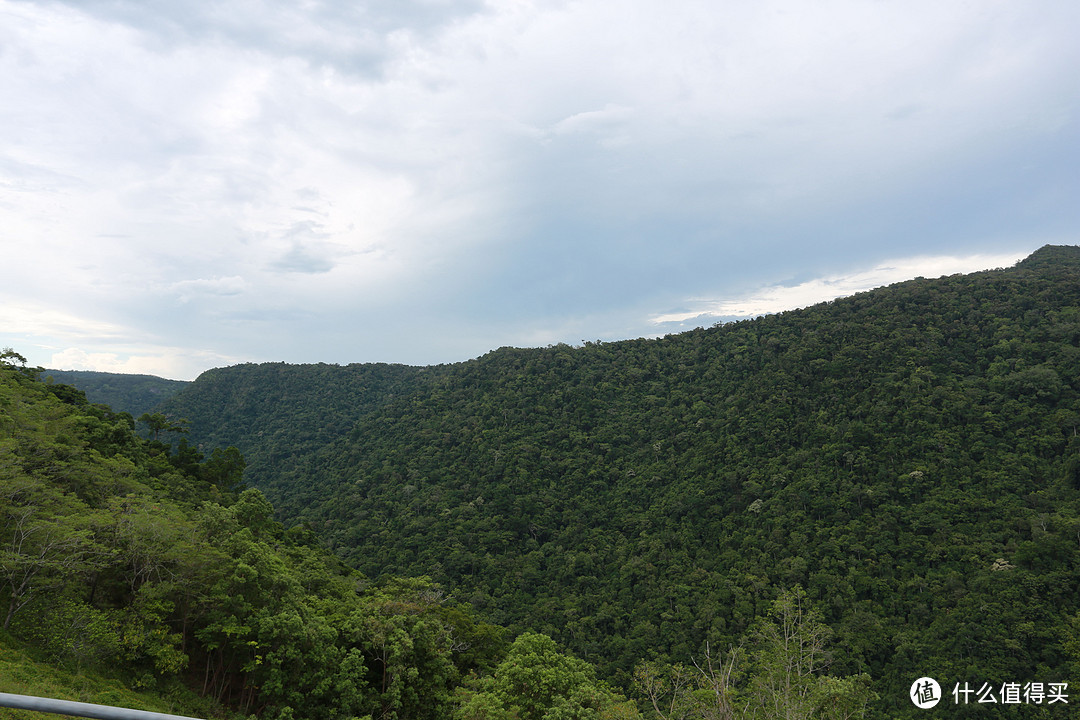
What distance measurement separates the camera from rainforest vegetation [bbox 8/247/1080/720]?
17141 mm

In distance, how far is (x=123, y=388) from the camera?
400 feet

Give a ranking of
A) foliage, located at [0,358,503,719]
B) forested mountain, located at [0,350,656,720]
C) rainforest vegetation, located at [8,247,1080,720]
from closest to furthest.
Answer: forested mountain, located at [0,350,656,720]
foliage, located at [0,358,503,719]
rainforest vegetation, located at [8,247,1080,720]

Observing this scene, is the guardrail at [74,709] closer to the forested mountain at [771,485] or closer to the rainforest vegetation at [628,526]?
the rainforest vegetation at [628,526]

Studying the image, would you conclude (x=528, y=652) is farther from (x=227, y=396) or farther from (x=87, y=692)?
(x=227, y=396)

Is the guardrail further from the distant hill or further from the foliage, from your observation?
the distant hill

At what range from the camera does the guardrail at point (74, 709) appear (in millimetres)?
2334

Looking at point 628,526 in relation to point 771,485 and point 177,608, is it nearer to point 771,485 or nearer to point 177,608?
point 771,485

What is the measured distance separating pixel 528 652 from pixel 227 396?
116 meters

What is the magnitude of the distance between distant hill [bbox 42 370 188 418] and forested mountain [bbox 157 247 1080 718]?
4394 cm

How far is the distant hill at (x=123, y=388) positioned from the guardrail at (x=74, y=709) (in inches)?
5343

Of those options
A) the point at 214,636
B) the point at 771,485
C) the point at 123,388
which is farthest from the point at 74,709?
the point at 123,388

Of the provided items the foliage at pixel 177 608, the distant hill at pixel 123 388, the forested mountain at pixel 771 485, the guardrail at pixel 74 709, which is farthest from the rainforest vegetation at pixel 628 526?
the distant hill at pixel 123 388

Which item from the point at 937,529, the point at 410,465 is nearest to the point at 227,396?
the point at 410,465

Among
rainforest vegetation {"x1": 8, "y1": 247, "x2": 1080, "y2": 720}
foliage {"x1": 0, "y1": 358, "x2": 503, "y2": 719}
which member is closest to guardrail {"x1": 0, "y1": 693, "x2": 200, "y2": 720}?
foliage {"x1": 0, "y1": 358, "x2": 503, "y2": 719}
